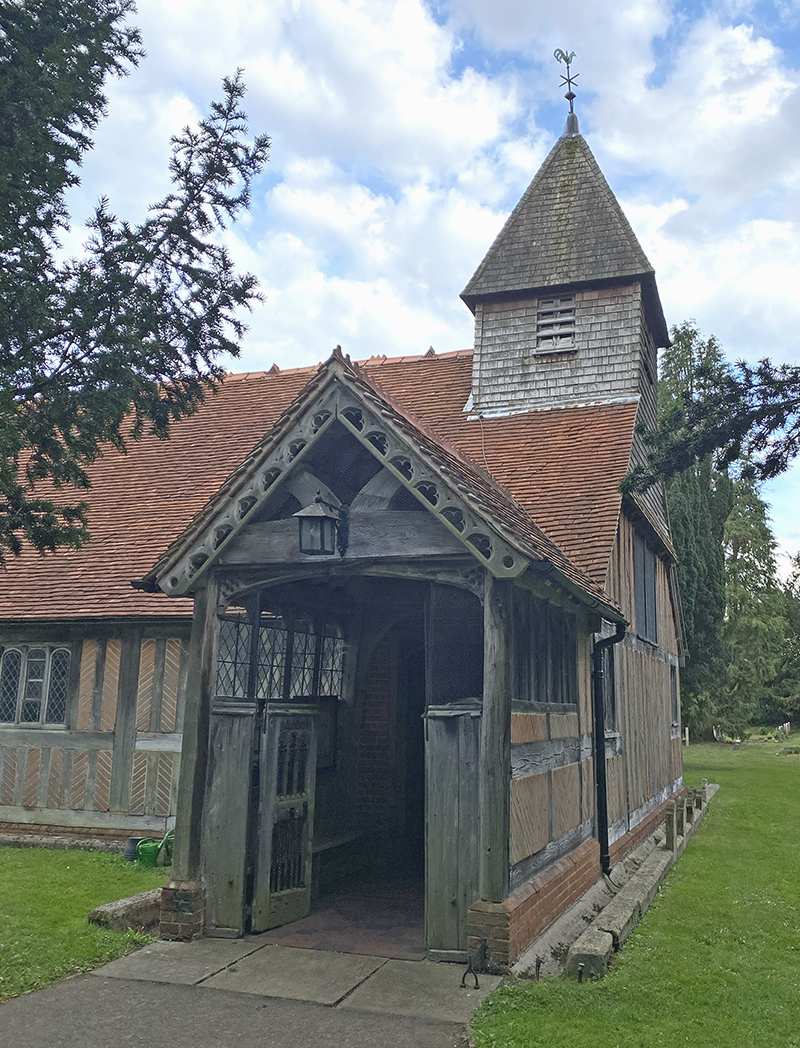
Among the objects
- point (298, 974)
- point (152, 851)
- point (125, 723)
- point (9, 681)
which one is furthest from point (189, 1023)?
point (9, 681)

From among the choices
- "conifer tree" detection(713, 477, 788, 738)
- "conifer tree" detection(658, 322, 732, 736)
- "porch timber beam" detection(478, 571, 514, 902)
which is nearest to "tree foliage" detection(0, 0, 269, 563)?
"porch timber beam" detection(478, 571, 514, 902)

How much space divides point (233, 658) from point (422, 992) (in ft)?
11.1

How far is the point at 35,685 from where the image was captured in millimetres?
12641

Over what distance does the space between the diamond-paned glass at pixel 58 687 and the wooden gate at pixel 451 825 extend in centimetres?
750

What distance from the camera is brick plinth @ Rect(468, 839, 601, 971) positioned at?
6.39 meters

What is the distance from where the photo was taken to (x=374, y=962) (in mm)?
6816

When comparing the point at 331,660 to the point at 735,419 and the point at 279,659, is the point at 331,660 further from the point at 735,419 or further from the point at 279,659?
the point at 735,419

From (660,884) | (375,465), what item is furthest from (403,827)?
(375,465)

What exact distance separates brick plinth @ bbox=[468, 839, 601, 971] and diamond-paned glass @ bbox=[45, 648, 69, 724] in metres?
7.86

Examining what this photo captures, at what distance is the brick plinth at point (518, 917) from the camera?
21.0 feet

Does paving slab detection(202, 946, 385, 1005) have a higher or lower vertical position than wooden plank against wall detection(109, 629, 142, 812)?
lower

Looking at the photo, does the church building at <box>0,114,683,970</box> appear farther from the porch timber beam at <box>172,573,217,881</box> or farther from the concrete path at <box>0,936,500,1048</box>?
the concrete path at <box>0,936,500,1048</box>

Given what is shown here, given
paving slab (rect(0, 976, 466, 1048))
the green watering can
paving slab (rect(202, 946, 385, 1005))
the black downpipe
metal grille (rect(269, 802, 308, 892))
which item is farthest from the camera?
the green watering can

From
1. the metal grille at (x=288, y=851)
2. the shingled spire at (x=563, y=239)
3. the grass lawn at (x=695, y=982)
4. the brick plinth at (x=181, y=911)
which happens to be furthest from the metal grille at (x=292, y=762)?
the shingled spire at (x=563, y=239)
